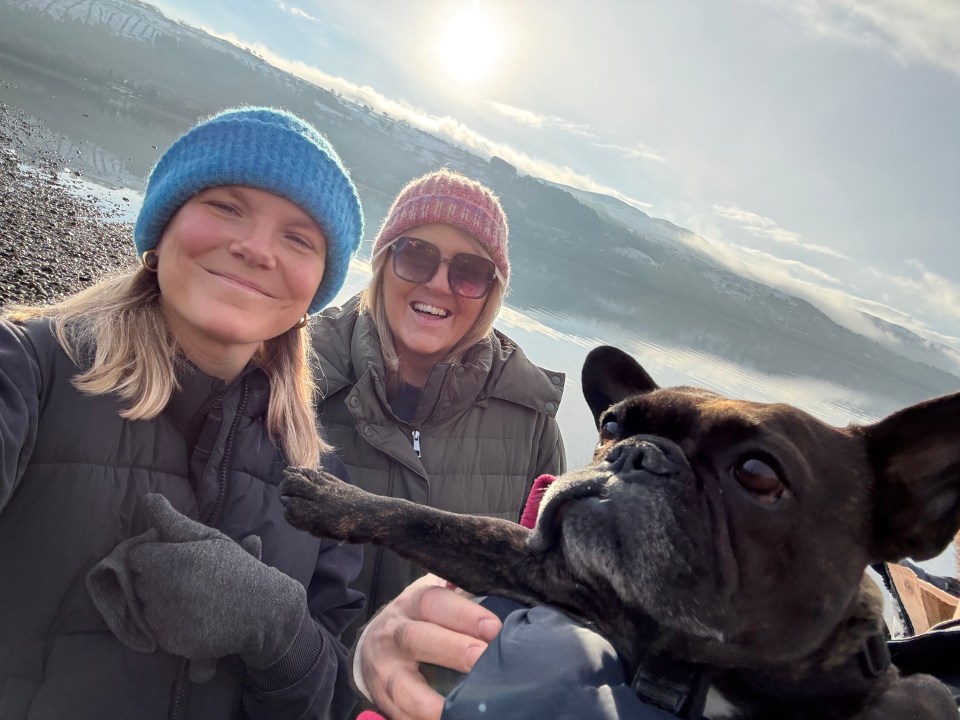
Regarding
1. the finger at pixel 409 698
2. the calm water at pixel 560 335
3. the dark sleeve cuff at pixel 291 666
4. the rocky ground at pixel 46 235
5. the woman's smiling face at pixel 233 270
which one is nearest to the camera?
the finger at pixel 409 698

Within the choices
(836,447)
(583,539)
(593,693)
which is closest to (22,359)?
(583,539)

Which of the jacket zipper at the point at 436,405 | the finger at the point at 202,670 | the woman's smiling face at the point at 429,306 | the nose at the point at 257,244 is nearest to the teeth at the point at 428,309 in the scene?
the woman's smiling face at the point at 429,306

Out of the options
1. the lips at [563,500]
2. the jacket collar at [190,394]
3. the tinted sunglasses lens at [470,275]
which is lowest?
the jacket collar at [190,394]

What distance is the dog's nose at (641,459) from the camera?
200 cm

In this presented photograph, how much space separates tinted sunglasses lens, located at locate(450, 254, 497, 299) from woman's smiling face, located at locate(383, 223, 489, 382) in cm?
5

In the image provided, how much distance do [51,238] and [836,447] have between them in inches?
875

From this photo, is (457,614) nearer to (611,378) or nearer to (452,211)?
(611,378)

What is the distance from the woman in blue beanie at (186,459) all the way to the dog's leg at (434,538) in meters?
0.48

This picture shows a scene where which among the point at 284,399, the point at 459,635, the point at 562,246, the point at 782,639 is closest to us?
the point at 782,639

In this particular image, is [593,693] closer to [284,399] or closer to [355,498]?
[355,498]

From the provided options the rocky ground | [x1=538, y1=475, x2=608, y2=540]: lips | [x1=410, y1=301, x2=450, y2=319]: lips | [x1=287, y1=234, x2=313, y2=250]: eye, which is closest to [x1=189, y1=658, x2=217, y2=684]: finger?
[x1=538, y1=475, x2=608, y2=540]: lips

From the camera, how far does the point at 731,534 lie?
6.33 ft

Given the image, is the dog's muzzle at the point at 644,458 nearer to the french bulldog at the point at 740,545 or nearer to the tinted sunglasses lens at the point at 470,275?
the french bulldog at the point at 740,545

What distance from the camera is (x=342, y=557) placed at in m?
3.27
